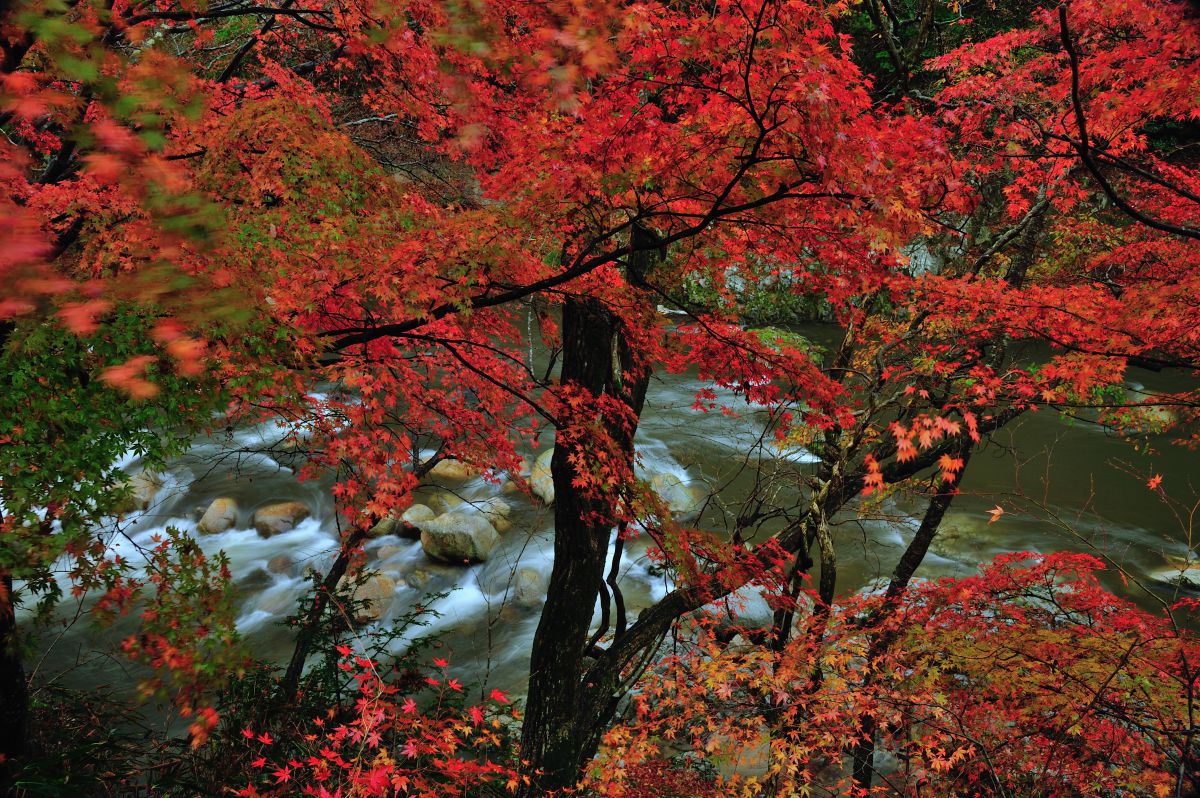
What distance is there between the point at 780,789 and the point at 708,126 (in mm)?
5992

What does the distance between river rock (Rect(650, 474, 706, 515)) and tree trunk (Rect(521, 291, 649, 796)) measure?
6.66 m

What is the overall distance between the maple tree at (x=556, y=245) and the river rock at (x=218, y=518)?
4.75 metres

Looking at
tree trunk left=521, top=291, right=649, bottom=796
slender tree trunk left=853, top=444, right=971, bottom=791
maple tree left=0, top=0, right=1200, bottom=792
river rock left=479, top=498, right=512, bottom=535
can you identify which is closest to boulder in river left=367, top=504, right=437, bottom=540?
river rock left=479, top=498, right=512, bottom=535

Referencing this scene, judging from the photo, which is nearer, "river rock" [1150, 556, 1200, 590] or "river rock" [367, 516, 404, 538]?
"river rock" [1150, 556, 1200, 590]

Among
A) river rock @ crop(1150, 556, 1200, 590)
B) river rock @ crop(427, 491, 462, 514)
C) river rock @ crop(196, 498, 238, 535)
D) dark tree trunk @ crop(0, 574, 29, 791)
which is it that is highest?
dark tree trunk @ crop(0, 574, 29, 791)

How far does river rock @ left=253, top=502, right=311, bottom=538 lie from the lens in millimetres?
11398

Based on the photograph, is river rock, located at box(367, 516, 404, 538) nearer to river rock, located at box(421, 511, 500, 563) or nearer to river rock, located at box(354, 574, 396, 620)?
river rock, located at box(421, 511, 500, 563)

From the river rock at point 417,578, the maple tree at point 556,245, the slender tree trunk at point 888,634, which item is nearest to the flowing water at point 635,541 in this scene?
the river rock at point 417,578

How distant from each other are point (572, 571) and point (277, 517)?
838 cm

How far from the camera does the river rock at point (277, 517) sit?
11.4 metres

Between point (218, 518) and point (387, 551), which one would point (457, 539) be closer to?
point (387, 551)

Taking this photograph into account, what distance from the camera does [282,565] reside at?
1061 cm

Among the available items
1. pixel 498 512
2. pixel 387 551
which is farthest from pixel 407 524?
pixel 498 512

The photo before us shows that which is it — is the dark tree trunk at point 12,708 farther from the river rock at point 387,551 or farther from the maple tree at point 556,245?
the river rock at point 387,551
